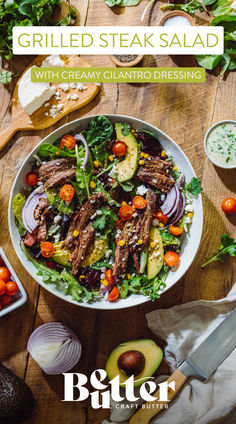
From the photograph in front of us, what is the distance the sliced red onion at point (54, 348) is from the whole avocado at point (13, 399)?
0.22m

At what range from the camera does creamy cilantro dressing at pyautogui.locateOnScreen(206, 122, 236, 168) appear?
3.77 meters

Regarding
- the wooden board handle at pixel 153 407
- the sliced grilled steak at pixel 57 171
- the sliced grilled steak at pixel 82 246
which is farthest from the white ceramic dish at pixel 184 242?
the wooden board handle at pixel 153 407

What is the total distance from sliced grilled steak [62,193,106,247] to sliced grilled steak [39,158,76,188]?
0.78 ft

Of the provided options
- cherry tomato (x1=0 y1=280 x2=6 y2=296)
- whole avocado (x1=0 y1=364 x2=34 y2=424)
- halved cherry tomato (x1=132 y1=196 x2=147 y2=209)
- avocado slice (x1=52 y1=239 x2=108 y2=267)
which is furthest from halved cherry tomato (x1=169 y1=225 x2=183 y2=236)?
whole avocado (x1=0 y1=364 x2=34 y2=424)

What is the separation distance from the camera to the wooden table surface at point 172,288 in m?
3.75

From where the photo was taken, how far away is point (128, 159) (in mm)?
3521

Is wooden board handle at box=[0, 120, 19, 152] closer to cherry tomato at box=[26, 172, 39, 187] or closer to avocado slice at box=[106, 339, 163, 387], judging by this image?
cherry tomato at box=[26, 172, 39, 187]

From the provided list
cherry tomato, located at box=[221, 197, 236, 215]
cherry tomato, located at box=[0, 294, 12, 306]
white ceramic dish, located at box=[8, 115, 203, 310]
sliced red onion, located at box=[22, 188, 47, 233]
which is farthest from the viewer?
cherry tomato, located at box=[221, 197, 236, 215]

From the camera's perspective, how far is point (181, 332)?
3.72 metres

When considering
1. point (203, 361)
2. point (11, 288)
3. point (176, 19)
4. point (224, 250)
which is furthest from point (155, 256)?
point (176, 19)

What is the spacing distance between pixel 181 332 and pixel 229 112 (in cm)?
183

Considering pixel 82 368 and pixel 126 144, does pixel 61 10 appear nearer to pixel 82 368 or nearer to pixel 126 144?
pixel 126 144

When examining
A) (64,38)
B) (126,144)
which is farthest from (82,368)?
(64,38)

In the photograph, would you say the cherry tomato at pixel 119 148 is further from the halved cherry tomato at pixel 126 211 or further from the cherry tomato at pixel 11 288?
the cherry tomato at pixel 11 288
